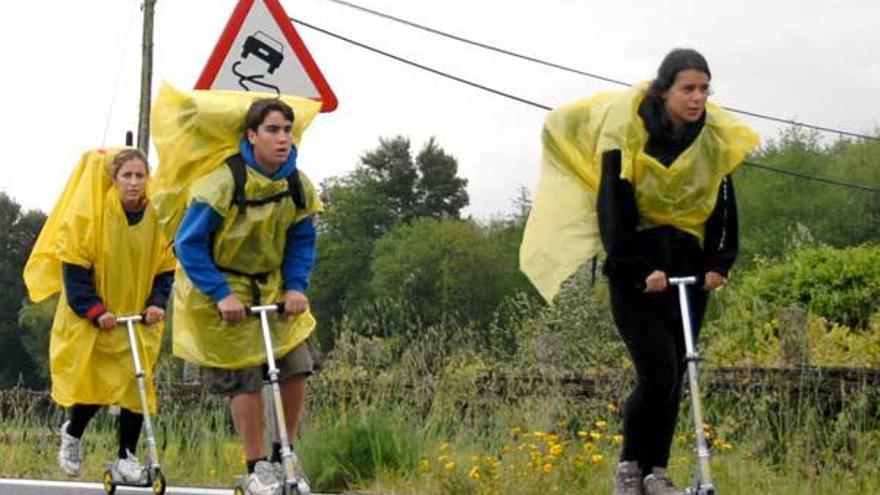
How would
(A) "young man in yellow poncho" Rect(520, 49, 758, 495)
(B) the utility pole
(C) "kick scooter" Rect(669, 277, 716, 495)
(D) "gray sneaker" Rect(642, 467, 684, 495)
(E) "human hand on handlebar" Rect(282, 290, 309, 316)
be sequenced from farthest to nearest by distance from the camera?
(B) the utility pole < (E) "human hand on handlebar" Rect(282, 290, 309, 316) < (D) "gray sneaker" Rect(642, 467, 684, 495) < (A) "young man in yellow poncho" Rect(520, 49, 758, 495) < (C) "kick scooter" Rect(669, 277, 716, 495)

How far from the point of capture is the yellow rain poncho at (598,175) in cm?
676

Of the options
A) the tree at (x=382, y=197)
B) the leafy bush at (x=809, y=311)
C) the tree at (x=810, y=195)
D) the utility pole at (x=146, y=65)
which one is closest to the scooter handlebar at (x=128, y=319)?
the leafy bush at (x=809, y=311)

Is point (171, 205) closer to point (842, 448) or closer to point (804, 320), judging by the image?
point (842, 448)

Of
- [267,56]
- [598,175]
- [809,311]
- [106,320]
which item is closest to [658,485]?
[598,175]

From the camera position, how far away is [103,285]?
927 cm

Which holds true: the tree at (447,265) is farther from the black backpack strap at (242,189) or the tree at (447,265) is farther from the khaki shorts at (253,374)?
the black backpack strap at (242,189)

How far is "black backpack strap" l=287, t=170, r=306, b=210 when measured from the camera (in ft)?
24.3

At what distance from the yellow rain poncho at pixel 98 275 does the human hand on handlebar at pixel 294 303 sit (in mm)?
1962

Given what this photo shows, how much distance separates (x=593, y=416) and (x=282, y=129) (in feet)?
10.2

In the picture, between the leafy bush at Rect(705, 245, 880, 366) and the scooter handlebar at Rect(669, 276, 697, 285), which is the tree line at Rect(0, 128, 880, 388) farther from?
the scooter handlebar at Rect(669, 276, 697, 285)

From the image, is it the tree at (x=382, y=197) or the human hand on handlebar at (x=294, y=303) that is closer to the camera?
the human hand on handlebar at (x=294, y=303)

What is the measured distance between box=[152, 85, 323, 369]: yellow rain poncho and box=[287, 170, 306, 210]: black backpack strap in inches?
1.1

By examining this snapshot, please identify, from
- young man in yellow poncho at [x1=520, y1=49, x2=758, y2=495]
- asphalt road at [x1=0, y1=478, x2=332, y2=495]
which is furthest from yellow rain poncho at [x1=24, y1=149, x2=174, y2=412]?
young man in yellow poncho at [x1=520, y1=49, x2=758, y2=495]

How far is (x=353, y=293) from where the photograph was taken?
301 feet
